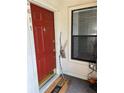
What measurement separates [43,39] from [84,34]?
1209mm

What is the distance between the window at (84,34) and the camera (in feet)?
8.63

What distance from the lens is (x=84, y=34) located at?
9.17ft

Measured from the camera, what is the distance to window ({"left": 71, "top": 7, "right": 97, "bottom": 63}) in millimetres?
2629

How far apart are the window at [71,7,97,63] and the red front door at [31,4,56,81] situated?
673 millimetres

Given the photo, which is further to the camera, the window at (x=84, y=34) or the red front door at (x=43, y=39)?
the window at (x=84, y=34)

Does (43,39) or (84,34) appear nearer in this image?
(43,39)

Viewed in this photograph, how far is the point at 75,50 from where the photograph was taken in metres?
3.00

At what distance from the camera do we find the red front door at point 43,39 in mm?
2182

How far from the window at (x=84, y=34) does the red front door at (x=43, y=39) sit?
0.67m

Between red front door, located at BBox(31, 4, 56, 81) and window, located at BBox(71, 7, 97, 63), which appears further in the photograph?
window, located at BBox(71, 7, 97, 63)
